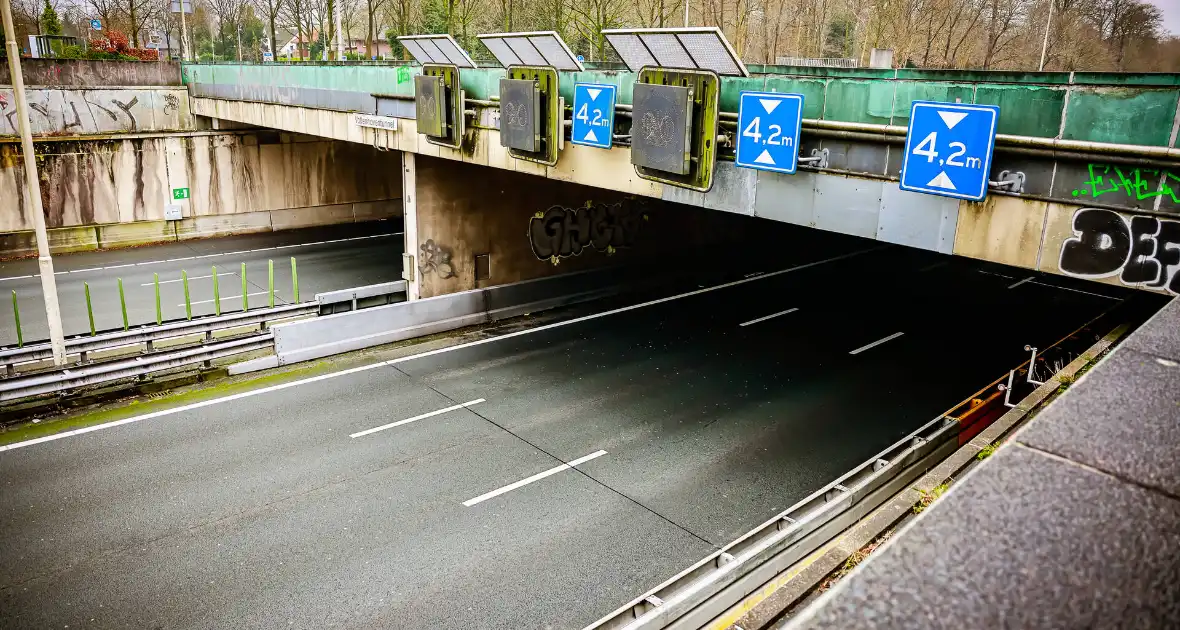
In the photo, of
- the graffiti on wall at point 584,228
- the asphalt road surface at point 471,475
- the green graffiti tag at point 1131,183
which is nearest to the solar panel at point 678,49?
the green graffiti tag at point 1131,183

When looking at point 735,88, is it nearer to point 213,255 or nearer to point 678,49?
point 678,49

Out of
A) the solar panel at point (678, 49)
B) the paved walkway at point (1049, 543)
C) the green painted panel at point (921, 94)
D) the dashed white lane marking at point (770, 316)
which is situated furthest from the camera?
Result: the dashed white lane marking at point (770, 316)

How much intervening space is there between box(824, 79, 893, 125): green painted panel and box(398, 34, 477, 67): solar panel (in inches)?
364

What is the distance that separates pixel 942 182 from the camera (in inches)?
386

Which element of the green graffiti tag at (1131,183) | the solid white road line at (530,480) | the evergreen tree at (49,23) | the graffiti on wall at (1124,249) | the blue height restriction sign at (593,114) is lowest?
the solid white road line at (530,480)

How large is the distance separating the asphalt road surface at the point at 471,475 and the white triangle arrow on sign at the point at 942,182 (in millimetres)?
5093

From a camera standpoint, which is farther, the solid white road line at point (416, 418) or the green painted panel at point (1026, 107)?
the solid white road line at point (416, 418)

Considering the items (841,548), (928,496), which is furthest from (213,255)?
(928,496)

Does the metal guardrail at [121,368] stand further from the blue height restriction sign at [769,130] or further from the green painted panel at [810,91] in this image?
the green painted panel at [810,91]

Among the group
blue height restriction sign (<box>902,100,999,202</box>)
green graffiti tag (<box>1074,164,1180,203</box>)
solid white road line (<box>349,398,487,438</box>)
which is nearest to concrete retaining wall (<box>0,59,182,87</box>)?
solid white road line (<box>349,398,487,438</box>)

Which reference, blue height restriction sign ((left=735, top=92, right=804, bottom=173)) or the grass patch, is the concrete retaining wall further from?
the grass patch

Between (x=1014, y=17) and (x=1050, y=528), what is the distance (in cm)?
4018

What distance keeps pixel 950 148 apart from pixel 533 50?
8.57m

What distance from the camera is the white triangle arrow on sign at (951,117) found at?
30.8 feet
